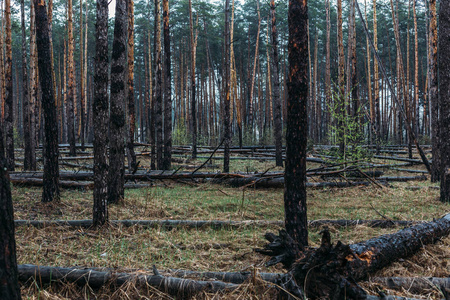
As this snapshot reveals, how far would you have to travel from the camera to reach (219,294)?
9.16 ft

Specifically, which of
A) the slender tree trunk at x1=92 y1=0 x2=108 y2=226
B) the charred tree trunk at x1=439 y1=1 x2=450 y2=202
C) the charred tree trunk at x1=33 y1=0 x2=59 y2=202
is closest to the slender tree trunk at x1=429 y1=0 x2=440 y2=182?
the charred tree trunk at x1=439 y1=1 x2=450 y2=202

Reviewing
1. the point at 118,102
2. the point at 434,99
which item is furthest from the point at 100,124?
the point at 434,99

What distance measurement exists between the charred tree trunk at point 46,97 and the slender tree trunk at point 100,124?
187 centimetres

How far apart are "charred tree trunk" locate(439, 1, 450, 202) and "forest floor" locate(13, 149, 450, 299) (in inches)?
20.9

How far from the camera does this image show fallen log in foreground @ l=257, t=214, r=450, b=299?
8.43 ft

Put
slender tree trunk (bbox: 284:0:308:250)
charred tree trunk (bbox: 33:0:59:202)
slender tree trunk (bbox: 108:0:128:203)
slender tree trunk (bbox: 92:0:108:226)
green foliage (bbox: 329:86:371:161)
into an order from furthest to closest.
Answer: green foliage (bbox: 329:86:371:161) → charred tree trunk (bbox: 33:0:59:202) → slender tree trunk (bbox: 108:0:128:203) → slender tree trunk (bbox: 92:0:108:226) → slender tree trunk (bbox: 284:0:308:250)

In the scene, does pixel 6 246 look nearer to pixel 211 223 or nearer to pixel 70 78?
pixel 211 223

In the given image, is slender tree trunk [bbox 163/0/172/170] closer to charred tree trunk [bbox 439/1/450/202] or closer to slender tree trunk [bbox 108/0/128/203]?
slender tree trunk [bbox 108/0/128/203]

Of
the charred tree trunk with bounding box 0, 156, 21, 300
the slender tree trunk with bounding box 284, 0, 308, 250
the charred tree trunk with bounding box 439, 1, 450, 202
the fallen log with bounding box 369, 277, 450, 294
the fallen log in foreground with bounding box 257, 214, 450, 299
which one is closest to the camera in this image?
the charred tree trunk with bounding box 0, 156, 21, 300

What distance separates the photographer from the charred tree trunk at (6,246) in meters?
1.78

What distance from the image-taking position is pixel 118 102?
643cm

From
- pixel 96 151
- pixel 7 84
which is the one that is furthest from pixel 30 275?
pixel 7 84

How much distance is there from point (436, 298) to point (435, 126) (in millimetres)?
8268

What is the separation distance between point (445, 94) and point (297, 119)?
5.13 m
